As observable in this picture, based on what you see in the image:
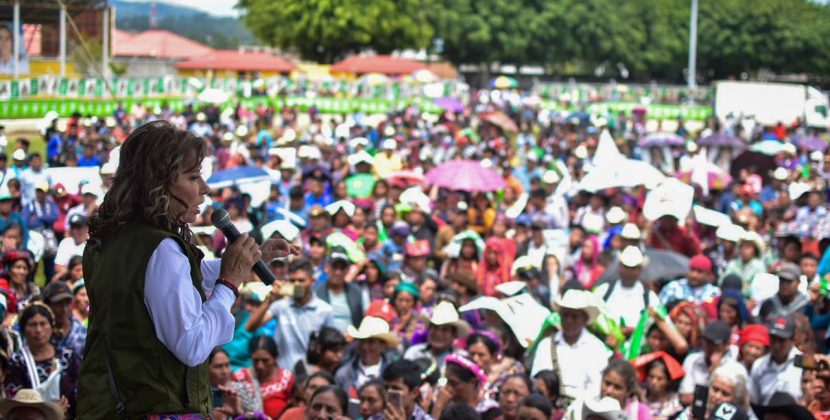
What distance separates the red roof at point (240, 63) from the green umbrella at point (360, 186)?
39.6 metres

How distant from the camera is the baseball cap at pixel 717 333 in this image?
24.6ft

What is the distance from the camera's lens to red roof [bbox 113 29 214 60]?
9450 cm

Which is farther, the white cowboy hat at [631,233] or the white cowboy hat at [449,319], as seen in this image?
the white cowboy hat at [631,233]

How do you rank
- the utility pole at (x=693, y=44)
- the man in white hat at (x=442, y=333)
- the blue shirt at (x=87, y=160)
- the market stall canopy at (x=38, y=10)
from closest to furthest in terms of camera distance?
the man in white hat at (x=442, y=333) < the blue shirt at (x=87, y=160) < the market stall canopy at (x=38, y=10) < the utility pole at (x=693, y=44)

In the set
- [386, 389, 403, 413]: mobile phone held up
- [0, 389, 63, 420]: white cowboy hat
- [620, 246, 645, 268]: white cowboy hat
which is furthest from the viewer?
[620, 246, 645, 268]: white cowboy hat

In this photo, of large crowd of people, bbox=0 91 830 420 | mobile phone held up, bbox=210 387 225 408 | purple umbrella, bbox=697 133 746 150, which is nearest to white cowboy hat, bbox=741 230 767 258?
large crowd of people, bbox=0 91 830 420

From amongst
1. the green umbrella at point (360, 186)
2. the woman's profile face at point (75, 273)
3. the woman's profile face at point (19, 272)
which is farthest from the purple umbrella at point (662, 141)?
the woman's profile face at point (19, 272)

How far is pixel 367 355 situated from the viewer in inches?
293

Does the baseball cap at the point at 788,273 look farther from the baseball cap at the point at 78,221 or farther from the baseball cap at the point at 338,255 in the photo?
the baseball cap at the point at 78,221

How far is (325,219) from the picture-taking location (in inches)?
456

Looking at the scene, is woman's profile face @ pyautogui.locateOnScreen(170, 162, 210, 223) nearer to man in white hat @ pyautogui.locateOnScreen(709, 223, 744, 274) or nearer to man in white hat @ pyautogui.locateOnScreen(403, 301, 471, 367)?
man in white hat @ pyautogui.locateOnScreen(403, 301, 471, 367)

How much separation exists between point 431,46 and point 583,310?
63016 mm

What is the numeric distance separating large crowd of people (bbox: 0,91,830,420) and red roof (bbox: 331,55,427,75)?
3794 centimetres

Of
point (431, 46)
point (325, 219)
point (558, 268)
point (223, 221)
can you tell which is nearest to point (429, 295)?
point (558, 268)
